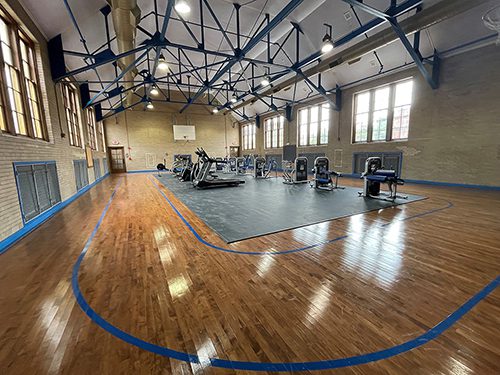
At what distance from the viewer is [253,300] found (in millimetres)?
2035

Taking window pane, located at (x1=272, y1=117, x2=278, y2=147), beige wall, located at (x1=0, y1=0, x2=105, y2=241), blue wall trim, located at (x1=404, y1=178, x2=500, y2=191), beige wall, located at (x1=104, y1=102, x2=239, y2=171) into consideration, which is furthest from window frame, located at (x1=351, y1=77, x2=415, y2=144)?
beige wall, located at (x1=104, y1=102, x2=239, y2=171)

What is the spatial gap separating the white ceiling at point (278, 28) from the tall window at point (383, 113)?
3.33 feet

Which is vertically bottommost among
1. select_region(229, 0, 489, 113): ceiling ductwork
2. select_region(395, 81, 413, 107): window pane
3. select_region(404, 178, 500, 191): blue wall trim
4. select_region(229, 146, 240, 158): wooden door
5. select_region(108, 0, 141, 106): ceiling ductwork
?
select_region(404, 178, 500, 191): blue wall trim

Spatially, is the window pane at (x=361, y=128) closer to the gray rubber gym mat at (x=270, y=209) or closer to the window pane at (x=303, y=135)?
the window pane at (x=303, y=135)

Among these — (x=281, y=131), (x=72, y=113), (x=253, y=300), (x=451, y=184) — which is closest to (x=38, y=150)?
(x=72, y=113)

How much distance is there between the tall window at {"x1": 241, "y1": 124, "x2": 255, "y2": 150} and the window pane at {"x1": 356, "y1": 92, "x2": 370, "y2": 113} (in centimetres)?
1060

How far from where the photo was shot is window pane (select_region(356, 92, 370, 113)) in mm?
10914

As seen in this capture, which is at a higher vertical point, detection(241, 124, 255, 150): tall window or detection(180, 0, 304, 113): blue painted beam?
detection(180, 0, 304, 113): blue painted beam

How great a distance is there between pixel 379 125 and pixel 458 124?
10.1 feet

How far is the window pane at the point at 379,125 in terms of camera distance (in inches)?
404

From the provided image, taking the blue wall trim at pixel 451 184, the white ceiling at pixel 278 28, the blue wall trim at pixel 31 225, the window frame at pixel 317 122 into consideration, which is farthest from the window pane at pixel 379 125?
the blue wall trim at pixel 31 225

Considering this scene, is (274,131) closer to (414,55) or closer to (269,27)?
(414,55)

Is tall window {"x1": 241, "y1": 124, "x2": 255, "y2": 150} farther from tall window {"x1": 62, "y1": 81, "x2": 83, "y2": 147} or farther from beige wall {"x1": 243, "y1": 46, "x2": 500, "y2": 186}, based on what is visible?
tall window {"x1": 62, "y1": 81, "x2": 83, "y2": 147}

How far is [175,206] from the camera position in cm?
585
